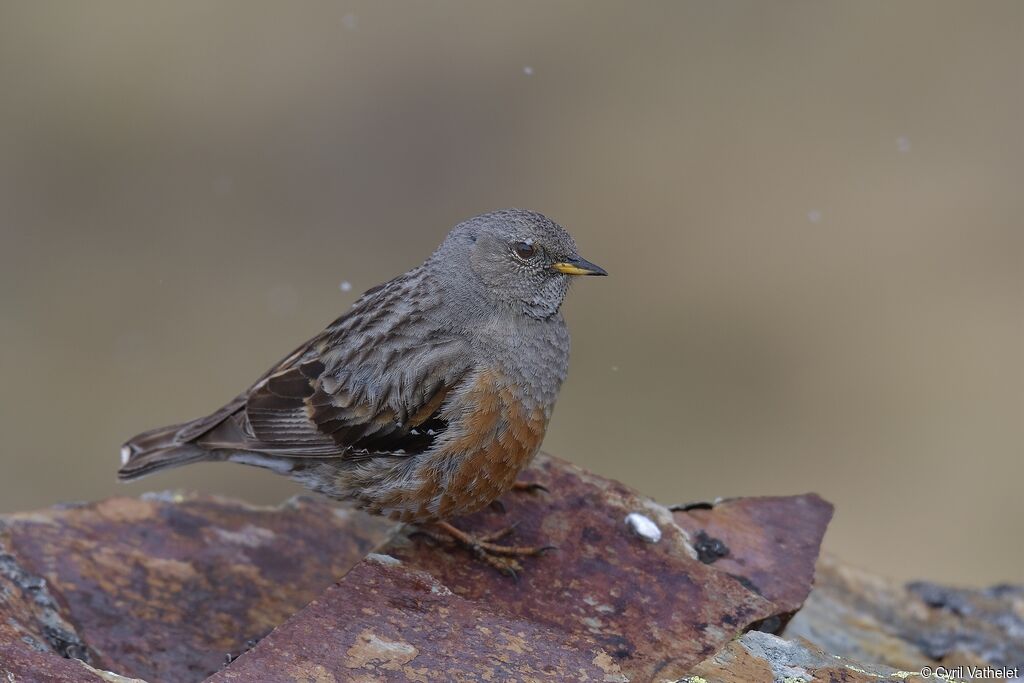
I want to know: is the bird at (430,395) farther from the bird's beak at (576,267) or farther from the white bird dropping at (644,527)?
the white bird dropping at (644,527)

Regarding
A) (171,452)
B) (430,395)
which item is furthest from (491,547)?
(171,452)

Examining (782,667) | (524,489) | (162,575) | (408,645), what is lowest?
(162,575)

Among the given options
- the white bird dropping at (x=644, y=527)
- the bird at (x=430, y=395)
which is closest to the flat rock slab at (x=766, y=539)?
the white bird dropping at (x=644, y=527)

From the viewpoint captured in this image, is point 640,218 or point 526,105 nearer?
point 640,218

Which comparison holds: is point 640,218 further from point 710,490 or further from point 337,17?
point 337,17

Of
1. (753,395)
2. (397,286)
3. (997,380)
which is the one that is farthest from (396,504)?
(997,380)

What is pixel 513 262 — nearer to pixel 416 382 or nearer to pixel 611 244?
pixel 416 382

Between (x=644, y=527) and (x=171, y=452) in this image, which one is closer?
(x=644, y=527)
